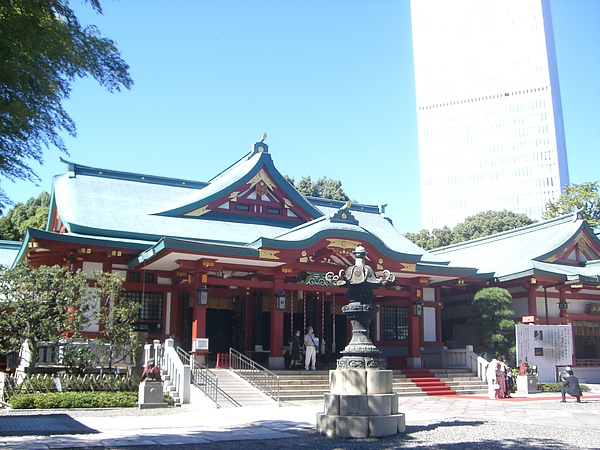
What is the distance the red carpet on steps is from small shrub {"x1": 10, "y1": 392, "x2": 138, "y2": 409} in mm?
10282

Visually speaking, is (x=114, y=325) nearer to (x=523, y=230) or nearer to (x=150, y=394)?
(x=150, y=394)

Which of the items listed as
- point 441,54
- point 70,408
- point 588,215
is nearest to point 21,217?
point 70,408

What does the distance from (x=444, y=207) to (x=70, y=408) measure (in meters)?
121

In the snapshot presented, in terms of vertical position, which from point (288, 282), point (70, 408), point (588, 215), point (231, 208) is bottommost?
point (70, 408)

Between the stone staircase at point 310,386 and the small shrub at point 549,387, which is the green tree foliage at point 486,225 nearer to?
the small shrub at point 549,387

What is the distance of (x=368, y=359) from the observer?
41.8ft

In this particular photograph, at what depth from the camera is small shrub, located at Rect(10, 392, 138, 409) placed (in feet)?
51.4

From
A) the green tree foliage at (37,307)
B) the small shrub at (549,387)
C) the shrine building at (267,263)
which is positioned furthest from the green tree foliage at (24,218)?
the small shrub at (549,387)

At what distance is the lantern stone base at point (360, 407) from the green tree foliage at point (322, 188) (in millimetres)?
42070

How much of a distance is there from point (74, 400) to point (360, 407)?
8.21 metres

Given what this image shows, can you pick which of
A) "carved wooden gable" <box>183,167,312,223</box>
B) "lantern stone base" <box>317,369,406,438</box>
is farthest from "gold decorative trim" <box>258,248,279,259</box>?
"lantern stone base" <box>317,369,406,438</box>

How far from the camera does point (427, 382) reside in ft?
74.1

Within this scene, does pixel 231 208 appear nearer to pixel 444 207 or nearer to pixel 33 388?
pixel 33 388

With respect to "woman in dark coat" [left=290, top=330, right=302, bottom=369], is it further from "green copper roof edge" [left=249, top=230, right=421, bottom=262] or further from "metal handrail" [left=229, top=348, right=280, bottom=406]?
"green copper roof edge" [left=249, top=230, right=421, bottom=262]
